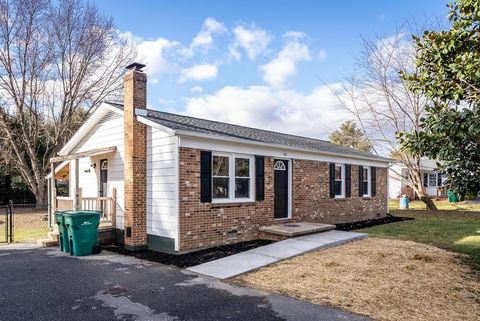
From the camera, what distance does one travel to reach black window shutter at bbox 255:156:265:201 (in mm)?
10209

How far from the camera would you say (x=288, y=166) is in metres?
11.6

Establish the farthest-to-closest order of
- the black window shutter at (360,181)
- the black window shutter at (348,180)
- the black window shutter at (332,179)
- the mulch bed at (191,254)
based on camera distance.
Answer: the black window shutter at (360,181) → the black window shutter at (348,180) → the black window shutter at (332,179) → the mulch bed at (191,254)

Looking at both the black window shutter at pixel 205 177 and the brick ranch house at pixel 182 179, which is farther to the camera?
the black window shutter at pixel 205 177

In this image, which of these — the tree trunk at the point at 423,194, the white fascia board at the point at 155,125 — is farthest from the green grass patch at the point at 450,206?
the white fascia board at the point at 155,125

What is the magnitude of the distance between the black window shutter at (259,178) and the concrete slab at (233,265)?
102 inches

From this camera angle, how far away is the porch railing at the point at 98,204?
980cm

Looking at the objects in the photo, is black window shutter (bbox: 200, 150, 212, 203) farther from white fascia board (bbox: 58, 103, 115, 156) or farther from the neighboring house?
the neighboring house

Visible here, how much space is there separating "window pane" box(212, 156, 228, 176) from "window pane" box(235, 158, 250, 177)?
41cm

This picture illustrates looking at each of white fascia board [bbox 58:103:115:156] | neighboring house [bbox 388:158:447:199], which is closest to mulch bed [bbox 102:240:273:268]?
white fascia board [bbox 58:103:115:156]

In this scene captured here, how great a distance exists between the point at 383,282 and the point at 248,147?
5.33 meters

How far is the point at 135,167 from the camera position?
8.98 m

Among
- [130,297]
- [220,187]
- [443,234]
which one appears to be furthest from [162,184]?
[443,234]

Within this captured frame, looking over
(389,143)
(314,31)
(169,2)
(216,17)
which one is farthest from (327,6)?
(389,143)

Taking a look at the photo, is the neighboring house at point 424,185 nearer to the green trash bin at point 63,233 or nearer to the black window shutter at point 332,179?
the black window shutter at point 332,179
